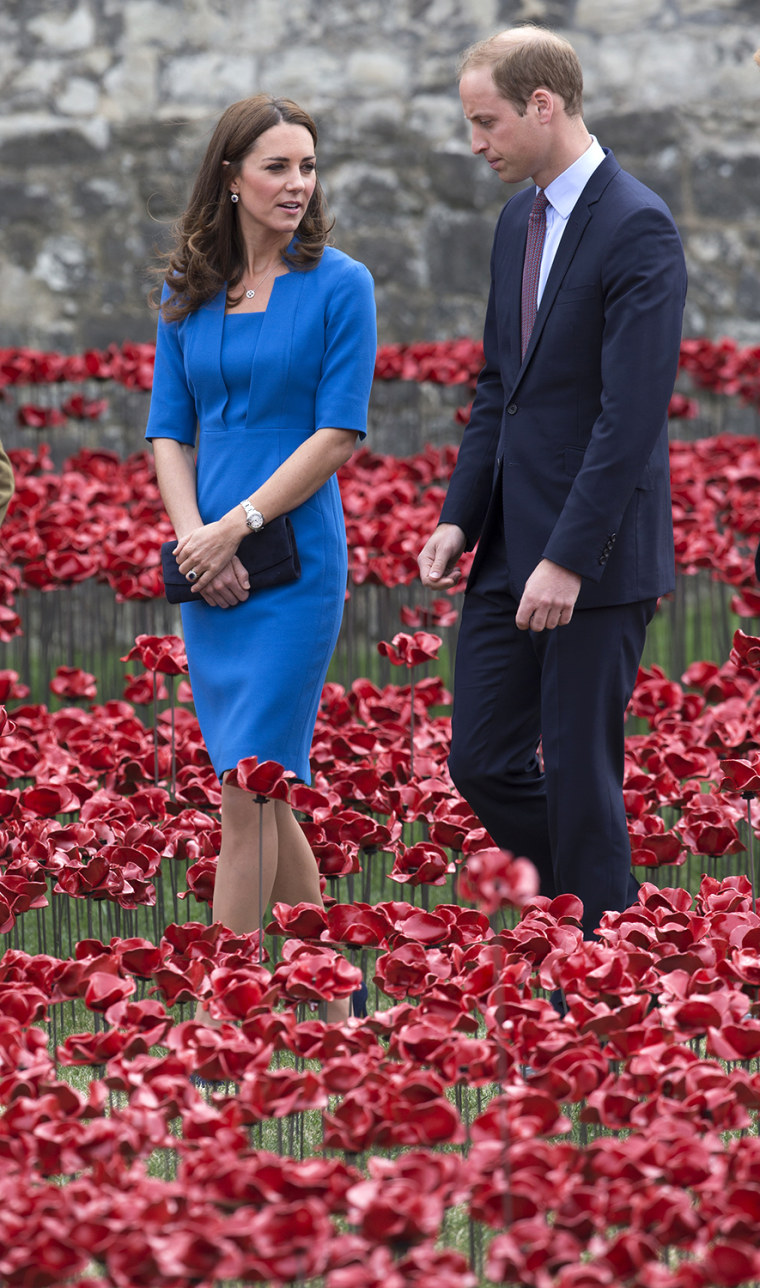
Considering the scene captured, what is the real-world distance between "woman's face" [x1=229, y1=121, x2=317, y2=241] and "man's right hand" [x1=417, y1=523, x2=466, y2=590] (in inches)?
28.0

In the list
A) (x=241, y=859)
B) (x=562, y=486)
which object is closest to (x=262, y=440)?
(x=562, y=486)

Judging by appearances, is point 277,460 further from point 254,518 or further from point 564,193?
point 564,193

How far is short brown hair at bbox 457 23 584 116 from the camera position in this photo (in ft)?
10.6

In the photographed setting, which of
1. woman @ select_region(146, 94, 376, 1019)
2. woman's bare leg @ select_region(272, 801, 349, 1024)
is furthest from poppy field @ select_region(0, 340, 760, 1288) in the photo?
woman @ select_region(146, 94, 376, 1019)

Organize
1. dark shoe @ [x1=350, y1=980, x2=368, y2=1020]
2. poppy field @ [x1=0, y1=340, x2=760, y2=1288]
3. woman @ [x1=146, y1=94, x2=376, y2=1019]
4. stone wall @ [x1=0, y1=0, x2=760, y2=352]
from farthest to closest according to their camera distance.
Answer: stone wall @ [x1=0, y1=0, x2=760, y2=352] < dark shoe @ [x1=350, y1=980, x2=368, y2=1020] < woman @ [x1=146, y1=94, x2=376, y2=1019] < poppy field @ [x1=0, y1=340, x2=760, y2=1288]

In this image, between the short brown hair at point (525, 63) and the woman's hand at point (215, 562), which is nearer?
the short brown hair at point (525, 63)

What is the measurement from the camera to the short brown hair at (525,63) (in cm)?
323

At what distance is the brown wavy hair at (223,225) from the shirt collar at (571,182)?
1.59 feet

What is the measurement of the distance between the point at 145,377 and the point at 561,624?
14.7ft

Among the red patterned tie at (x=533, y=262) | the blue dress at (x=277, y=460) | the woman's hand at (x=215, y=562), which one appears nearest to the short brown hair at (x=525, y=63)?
the red patterned tie at (x=533, y=262)

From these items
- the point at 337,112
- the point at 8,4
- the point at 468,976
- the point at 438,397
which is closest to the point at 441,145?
the point at 337,112

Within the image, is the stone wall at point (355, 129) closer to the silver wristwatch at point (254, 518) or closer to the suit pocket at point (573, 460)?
the silver wristwatch at point (254, 518)

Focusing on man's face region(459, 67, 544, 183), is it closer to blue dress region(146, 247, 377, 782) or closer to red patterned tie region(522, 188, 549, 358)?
red patterned tie region(522, 188, 549, 358)

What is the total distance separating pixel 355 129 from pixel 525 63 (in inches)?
227
